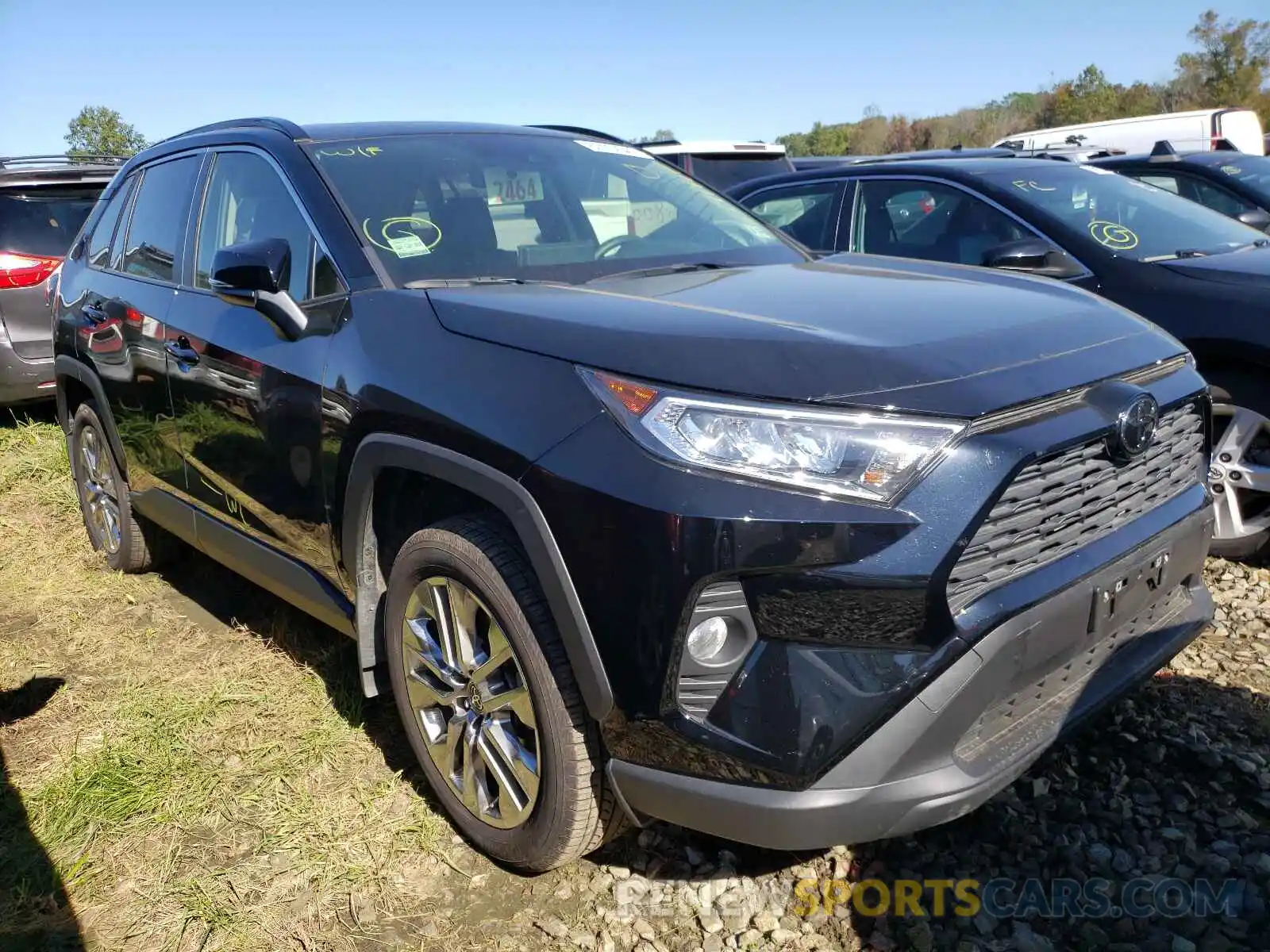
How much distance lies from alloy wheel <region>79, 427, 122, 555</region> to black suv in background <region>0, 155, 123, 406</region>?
226 cm

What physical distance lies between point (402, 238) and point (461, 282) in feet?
0.82

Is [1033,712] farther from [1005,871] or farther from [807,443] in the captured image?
[807,443]

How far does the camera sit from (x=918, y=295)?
95.3 inches

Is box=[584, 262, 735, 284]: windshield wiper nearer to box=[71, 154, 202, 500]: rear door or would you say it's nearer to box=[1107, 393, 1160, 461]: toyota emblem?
box=[1107, 393, 1160, 461]: toyota emblem

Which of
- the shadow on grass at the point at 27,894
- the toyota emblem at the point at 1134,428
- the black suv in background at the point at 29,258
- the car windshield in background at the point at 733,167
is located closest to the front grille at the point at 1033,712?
the toyota emblem at the point at 1134,428

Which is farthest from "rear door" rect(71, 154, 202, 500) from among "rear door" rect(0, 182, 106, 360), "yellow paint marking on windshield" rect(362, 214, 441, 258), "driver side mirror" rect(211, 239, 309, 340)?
"rear door" rect(0, 182, 106, 360)

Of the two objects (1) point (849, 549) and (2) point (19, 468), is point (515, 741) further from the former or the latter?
(2) point (19, 468)

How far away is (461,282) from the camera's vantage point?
8.64 feet

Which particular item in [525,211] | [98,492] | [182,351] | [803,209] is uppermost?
[525,211]

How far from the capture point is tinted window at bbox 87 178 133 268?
427 cm

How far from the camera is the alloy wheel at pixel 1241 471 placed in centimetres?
371

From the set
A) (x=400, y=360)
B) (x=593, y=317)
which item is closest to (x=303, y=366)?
(x=400, y=360)

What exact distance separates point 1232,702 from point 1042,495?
157cm

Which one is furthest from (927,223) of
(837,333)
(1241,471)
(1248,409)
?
(837,333)
